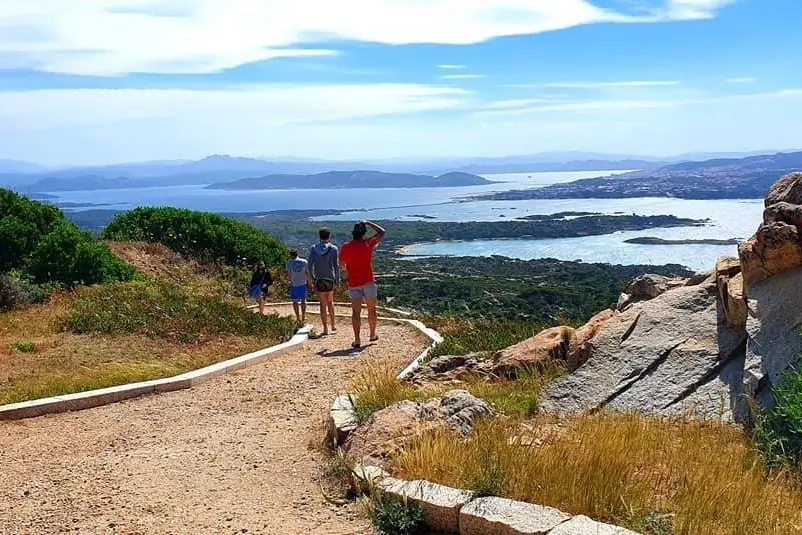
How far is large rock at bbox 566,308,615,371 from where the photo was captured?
290 inches

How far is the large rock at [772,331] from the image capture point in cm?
550

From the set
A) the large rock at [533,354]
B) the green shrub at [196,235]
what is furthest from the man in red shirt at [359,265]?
the green shrub at [196,235]

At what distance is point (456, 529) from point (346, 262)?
721 centimetres

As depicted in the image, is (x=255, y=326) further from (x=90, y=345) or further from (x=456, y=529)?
(x=456, y=529)

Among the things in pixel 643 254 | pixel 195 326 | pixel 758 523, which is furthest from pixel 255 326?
pixel 643 254

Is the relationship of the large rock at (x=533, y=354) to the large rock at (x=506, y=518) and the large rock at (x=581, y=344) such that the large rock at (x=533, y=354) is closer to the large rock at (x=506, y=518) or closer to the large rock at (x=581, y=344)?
the large rock at (x=581, y=344)

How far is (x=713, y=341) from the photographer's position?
6.59m

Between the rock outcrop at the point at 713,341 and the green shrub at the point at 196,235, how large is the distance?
1638 centimetres

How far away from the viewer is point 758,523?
3.92 metres

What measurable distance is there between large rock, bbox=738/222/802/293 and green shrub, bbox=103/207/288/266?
17.7 meters

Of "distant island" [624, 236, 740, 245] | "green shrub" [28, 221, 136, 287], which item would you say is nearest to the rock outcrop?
"green shrub" [28, 221, 136, 287]

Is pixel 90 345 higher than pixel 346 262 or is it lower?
lower

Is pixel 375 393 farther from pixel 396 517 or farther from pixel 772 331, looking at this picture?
pixel 772 331

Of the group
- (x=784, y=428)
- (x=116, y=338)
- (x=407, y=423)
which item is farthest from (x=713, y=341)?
(x=116, y=338)
